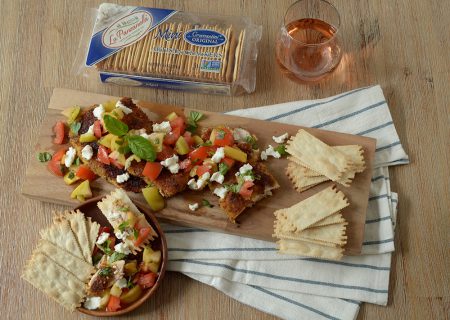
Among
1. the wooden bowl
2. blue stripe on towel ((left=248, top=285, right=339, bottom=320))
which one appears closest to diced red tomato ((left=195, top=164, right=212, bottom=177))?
the wooden bowl

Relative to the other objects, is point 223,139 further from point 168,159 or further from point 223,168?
point 168,159

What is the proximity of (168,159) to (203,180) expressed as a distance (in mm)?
203

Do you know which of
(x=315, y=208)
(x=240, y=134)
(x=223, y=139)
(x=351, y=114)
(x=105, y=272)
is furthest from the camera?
(x=351, y=114)

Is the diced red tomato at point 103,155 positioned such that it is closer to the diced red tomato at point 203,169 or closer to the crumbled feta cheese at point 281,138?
the diced red tomato at point 203,169

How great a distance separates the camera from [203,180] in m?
2.82

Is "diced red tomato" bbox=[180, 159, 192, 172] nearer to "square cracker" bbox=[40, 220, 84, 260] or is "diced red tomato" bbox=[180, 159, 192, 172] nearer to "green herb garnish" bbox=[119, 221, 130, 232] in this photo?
"green herb garnish" bbox=[119, 221, 130, 232]

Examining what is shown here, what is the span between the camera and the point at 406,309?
2.84 m

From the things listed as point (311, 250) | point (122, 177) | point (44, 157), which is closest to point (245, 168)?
point (311, 250)

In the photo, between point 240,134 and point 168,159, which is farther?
Result: point 240,134

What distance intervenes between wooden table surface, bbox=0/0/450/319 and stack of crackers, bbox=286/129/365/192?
12.3 inches

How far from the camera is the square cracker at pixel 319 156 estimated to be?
2844 millimetres

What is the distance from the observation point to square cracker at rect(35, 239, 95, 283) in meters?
2.73

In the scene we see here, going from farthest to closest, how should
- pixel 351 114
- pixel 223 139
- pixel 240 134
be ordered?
pixel 351 114, pixel 240 134, pixel 223 139

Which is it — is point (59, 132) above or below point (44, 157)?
above
